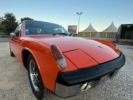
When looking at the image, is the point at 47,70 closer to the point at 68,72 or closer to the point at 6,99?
the point at 68,72

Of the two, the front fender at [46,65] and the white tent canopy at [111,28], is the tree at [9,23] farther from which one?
the front fender at [46,65]

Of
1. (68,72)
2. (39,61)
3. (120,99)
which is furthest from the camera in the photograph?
(120,99)

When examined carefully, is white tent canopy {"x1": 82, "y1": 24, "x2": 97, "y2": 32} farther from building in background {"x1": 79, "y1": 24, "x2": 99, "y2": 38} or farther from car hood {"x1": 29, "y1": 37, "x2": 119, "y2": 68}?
car hood {"x1": 29, "y1": 37, "x2": 119, "y2": 68}

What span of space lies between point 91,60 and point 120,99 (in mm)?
958

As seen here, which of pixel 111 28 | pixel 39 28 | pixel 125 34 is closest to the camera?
pixel 39 28

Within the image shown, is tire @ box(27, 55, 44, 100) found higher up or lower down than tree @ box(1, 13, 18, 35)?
lower down

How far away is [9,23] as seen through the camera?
153ft

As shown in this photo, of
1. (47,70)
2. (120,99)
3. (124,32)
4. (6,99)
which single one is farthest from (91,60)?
(124,32)

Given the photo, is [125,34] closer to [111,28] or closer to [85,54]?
[85,54]

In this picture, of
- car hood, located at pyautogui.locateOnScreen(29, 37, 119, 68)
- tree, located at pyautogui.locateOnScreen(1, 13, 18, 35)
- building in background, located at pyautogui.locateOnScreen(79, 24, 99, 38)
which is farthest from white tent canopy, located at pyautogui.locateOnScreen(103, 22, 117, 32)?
car hood, located at pyautogui.locateOnScreen(29, 37, 119, 68)

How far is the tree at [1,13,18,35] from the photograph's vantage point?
153ft

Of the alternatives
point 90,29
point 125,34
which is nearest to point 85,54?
point 125,34

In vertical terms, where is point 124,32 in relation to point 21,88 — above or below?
above

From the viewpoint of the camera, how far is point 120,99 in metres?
2.64
